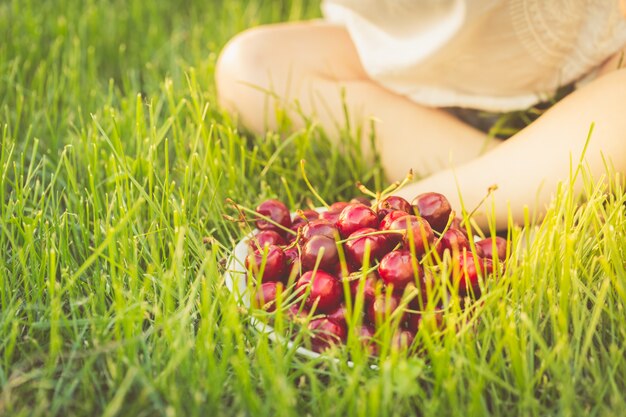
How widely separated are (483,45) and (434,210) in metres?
0.50

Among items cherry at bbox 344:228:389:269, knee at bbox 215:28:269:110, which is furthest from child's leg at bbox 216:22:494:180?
cherry at bbox 344:228:389:269

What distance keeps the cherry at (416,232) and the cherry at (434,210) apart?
73 mm

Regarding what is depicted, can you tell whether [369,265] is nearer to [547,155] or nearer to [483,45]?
[547,155]

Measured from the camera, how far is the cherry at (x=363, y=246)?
1016 mm

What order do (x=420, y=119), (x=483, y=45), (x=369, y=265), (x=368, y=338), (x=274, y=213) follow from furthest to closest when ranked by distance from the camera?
(x=420, y=119)
(x=483, y=45)
(x=274, y=213)
(x=369, y=265)
(x=368, y=338)

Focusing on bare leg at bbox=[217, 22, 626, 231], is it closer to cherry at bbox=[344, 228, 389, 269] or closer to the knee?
the knee

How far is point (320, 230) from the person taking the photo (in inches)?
41.7

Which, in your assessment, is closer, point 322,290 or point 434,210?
point 322,290

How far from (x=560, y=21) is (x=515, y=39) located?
0.08 metres

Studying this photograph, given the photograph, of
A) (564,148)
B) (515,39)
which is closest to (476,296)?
(564,148)

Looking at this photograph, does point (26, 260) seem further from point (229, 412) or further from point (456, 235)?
point (456, 235)

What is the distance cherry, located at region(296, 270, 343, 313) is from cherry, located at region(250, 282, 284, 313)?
32 millimetres

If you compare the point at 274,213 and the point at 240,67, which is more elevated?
the point at 240,67

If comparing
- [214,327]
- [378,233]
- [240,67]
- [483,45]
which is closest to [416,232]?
[378,233]
